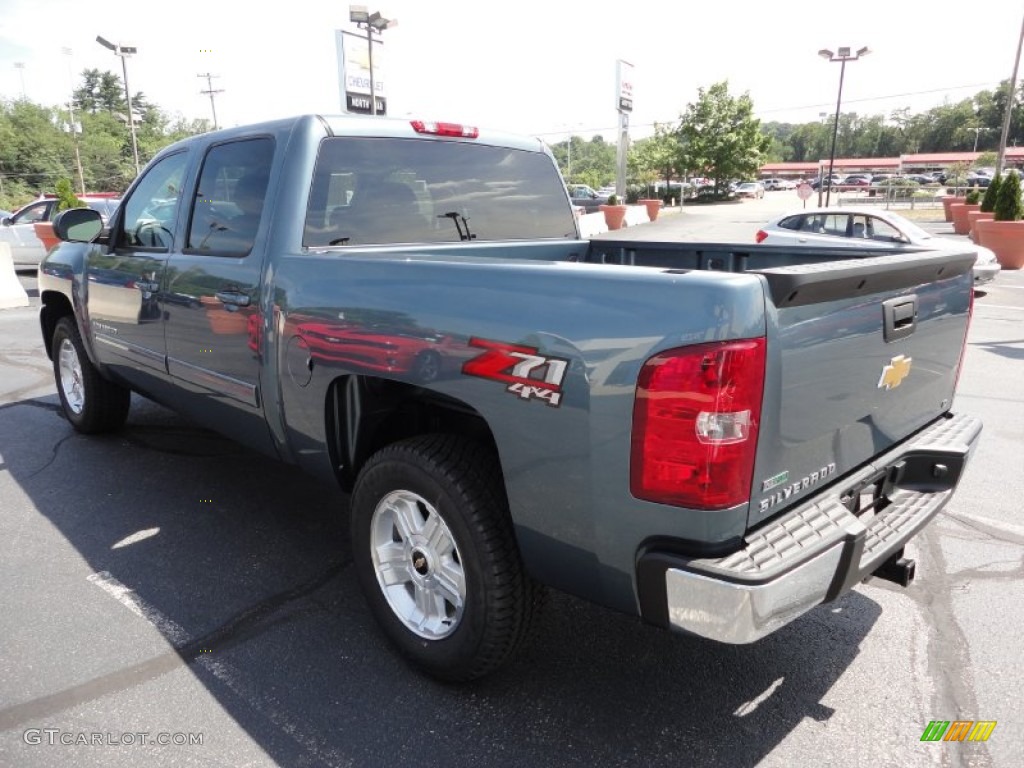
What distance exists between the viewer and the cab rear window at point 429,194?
316 cm

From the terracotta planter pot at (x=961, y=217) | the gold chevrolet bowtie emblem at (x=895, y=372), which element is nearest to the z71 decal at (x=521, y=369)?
the gold chevrolet bowtie emblem at (x=895, y=372)

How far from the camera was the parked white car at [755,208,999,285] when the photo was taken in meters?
11.5

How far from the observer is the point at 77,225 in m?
4.27

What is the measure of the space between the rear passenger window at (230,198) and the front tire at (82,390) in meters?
1.97

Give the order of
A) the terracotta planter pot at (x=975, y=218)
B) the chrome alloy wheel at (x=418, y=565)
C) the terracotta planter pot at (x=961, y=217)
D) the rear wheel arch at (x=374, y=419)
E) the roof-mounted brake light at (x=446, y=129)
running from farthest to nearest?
the terracotta planter pot at (x=961, y=217)
the terracotta planter pot at (x=975, y=218)
the roof-mounted brake light at (x=446, y=129)
the rear wheel arch at (x=374, y=419)
the chrome alloy wheel at (x=418, y=565)

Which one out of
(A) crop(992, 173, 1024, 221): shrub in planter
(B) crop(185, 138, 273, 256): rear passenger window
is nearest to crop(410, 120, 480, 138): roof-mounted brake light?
(B) crop(185, 138, 273, 256): rear passenger window

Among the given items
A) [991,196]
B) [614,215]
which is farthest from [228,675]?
[614,215]

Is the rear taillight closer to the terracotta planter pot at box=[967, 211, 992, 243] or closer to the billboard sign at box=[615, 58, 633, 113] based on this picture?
→ the terracotta planter pot at box=[967, 211, 992, 243]

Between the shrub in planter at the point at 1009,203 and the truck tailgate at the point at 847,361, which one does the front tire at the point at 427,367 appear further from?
the shrub in planter at the point at 1009,203

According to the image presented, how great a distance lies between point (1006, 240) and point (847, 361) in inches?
660

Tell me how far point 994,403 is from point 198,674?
20.5 ft

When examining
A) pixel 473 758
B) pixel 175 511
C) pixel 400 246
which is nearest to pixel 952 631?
pixel 473 758

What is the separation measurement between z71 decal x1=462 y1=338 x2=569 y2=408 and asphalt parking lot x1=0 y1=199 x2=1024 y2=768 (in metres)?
1.16

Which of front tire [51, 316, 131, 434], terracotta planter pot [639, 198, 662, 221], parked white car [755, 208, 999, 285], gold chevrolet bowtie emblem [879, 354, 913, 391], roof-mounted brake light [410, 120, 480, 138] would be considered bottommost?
terracotta planter pot [639, 198, 662, 221]
